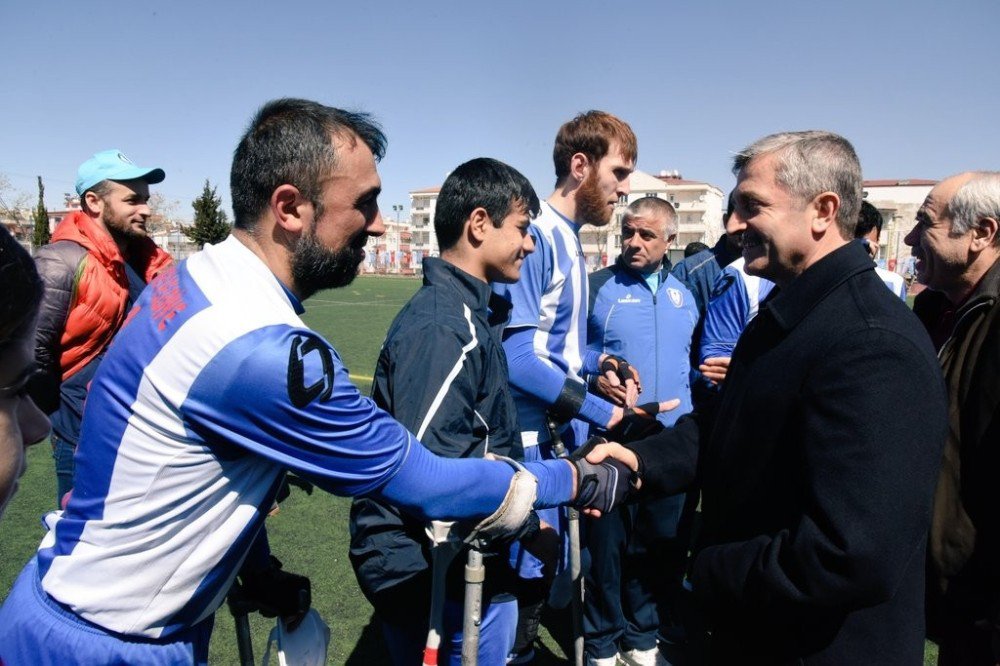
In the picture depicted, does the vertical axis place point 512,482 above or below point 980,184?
below

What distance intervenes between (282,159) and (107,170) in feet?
9.83

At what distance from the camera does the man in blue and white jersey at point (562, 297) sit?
133 inches

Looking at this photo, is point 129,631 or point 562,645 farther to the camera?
point 562,645

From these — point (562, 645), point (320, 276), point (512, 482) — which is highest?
point (320, 276)

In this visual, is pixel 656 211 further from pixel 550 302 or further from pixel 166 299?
pixel 166 299

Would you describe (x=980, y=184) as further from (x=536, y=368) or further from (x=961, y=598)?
(x=536, y=368)

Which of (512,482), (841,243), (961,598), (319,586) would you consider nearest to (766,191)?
(841,243)

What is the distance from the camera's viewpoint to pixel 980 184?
282 centimetres

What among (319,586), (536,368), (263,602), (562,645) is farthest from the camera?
(319,586)

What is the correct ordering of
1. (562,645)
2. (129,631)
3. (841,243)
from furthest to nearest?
(562,645)
(841,243)
(129,631)

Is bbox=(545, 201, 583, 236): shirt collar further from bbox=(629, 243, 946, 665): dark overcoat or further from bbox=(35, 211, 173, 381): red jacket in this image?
bbox=(35, 211, 173, 381): red jacket

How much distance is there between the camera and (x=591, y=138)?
12.9ft

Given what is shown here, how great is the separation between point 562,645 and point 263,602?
8.00ft

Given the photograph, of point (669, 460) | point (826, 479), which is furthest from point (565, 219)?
point (826, 479)
